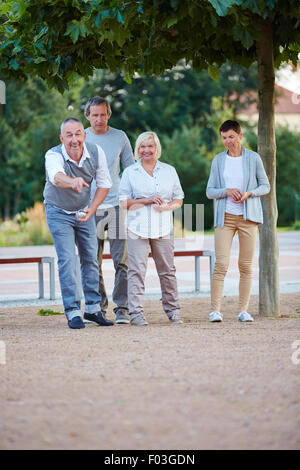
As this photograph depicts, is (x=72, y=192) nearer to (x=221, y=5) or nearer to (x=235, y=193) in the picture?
(x=235, y=193)

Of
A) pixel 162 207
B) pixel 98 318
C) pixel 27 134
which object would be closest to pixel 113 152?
pixel 162 207

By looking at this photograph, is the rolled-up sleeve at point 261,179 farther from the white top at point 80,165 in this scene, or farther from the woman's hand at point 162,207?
the white top at point 80,165

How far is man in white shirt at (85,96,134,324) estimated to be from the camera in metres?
8.16

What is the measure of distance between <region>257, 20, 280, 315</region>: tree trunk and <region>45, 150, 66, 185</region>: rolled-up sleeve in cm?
239

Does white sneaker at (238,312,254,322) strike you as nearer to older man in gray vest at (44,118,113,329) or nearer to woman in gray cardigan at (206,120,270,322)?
woman in gray cardigan at (206,120,270,322)

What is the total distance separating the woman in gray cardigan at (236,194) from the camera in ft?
26.1

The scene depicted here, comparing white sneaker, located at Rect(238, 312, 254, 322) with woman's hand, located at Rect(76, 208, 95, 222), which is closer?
woman's hand, located at Rect(76, 208, 95, 222)

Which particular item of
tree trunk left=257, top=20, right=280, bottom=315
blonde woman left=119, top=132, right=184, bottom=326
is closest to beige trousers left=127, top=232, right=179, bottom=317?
blonde woman left=119, top=132, right=184, bottom=326

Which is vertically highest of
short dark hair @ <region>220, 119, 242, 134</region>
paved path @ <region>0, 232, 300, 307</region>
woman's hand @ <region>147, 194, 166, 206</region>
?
short dark hair @ <region>220, 119, 242, 134</region>

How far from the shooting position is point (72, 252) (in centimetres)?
767

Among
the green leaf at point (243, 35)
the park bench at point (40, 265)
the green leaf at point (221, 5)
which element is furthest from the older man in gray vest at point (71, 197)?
the park bench at point (40, 265)

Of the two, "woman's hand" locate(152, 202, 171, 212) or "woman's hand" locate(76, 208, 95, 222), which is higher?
"woman's hand" locate(152, 202, 171, 212)

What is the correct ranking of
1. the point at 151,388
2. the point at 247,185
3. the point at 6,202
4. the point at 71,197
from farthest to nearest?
the point at 6,202
the point at 247,185
the point at 71,197
the point at 151,388

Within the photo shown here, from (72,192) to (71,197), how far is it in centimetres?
5
